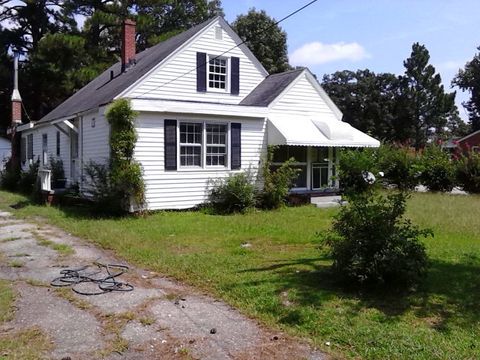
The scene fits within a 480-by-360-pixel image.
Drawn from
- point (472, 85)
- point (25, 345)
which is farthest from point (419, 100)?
point (25, 345)

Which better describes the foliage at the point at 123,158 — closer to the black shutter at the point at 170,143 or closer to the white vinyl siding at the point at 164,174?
the white vinyl siding at the point at 164,174

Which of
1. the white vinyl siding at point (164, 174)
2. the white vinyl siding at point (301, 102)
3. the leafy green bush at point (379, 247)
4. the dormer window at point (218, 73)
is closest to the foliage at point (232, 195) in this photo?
the white vinyl siding at point (164, 174)

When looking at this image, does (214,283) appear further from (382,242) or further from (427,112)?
(427,112)

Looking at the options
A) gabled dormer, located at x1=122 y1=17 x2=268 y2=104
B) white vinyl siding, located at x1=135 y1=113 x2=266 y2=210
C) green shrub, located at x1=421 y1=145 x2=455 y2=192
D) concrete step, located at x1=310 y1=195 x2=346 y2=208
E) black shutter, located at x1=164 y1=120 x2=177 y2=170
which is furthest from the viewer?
green shrub, located at x1=421 y1=145 x2=455 y2=192

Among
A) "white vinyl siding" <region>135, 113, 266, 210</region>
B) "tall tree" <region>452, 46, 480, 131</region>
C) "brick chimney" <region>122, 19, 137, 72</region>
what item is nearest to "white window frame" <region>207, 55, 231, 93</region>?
"white vinyl siding" <region>135, 113, 266, 210</region>

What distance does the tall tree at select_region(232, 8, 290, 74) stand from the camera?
4047 cm

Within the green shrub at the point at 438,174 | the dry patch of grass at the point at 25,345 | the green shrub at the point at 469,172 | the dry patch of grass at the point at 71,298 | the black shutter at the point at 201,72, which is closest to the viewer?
the dry patch of grass at the point at 25,345

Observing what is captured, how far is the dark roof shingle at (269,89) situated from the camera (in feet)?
55.0

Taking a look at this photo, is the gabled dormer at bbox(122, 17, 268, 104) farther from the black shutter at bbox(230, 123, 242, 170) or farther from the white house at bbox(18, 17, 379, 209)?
the black shutter at bbox(230, 123, 242, 170)

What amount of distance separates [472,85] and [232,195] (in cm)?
6154

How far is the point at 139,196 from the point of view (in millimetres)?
13211

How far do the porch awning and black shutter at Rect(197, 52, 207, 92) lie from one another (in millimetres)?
3064

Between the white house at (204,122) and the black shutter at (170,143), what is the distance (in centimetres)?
3

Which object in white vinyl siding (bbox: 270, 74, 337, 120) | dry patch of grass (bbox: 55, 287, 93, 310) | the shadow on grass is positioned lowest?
dry patch of grass (bbox: 55, 287, 93, 310)
